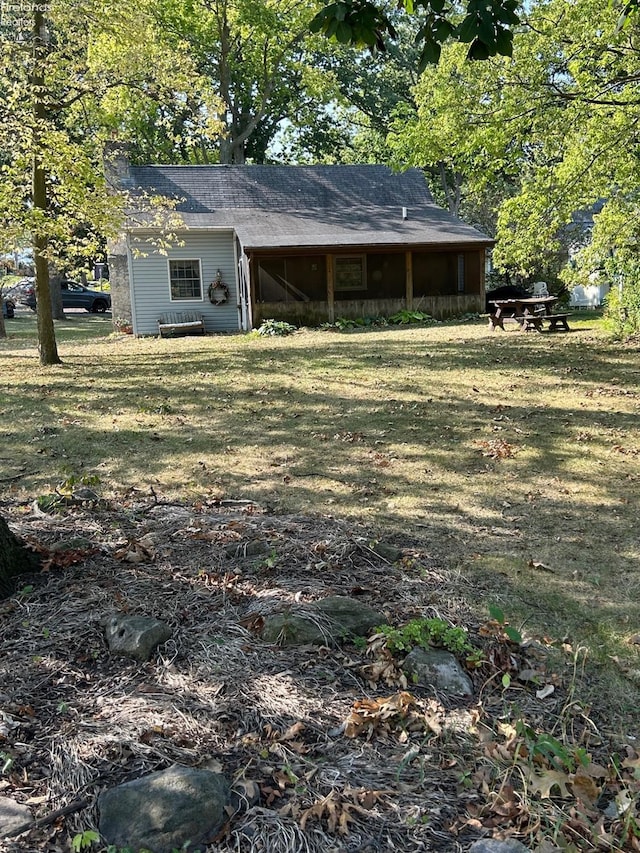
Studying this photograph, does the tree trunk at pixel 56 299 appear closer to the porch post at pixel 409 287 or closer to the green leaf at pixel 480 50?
the porch post at pixel 409 287

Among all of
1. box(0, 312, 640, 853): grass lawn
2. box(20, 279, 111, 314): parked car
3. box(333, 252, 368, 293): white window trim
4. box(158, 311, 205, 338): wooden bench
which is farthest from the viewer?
box(20, 279, 111, 314): parked car

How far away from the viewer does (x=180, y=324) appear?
72.5ft

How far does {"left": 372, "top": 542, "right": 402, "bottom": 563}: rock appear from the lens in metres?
4.45

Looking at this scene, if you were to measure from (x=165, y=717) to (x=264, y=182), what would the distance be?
24.4 meters

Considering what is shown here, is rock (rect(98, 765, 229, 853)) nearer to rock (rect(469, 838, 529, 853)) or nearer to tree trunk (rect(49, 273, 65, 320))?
rock (rect(469, 838, 529, 853))

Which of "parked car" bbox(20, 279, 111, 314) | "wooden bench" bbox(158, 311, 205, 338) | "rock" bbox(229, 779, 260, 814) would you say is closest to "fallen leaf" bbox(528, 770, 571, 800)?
"rock" bbox(229, 779, 260, 814)

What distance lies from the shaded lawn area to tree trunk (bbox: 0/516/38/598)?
195 centimetres

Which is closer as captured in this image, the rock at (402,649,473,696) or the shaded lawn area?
the rock at (402,649,473,696)

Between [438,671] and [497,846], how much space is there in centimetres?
92

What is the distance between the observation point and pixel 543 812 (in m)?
2.40

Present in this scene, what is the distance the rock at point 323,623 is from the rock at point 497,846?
118 cm

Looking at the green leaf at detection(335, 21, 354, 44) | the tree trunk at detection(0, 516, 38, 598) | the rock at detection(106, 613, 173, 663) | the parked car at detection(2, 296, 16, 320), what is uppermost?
the green leaf at detection(335, 21, 354, 44)

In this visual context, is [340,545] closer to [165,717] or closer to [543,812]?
[165,717]

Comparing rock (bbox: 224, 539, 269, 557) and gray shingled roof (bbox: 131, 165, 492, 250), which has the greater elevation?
gray shingled roof (bbox: 131, 165, 492, 250)
